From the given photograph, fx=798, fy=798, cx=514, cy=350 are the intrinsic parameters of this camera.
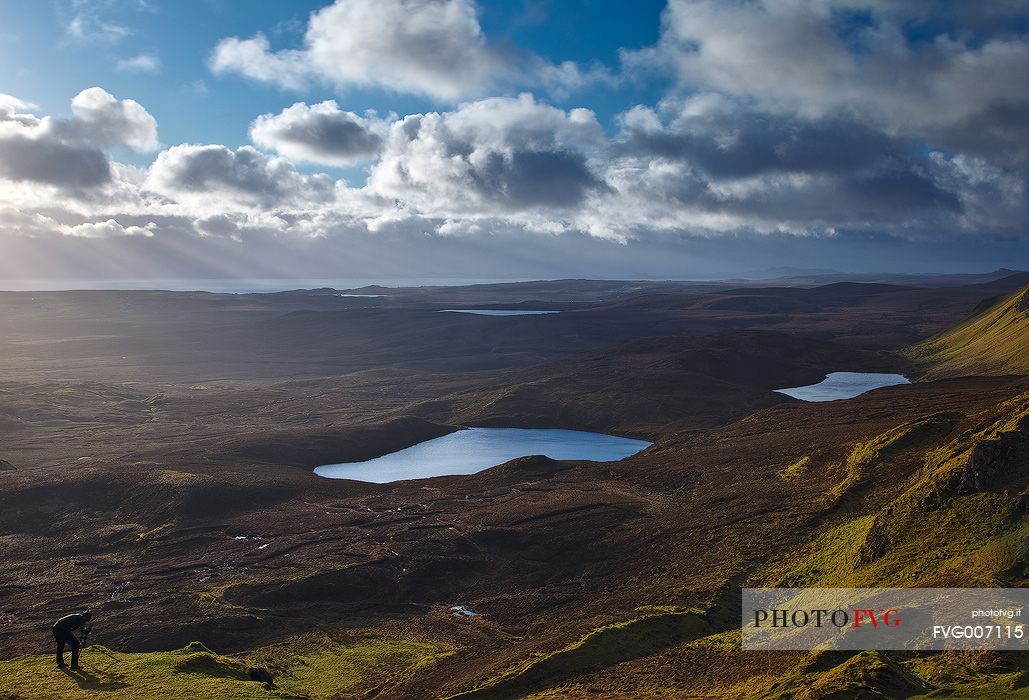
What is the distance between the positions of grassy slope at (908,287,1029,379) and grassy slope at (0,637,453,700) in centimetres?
8712

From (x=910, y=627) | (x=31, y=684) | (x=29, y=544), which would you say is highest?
(x=910, y=627)

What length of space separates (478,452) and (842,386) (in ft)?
192

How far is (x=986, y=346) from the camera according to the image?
368 ft

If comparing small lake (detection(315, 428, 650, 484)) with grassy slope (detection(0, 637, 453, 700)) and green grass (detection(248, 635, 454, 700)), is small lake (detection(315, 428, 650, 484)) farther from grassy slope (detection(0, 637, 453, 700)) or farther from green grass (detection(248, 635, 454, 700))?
grassy slope (detection(0, 637, 453, 700))

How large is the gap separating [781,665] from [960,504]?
11609 millimetres

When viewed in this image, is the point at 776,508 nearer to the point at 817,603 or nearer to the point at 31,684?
the point at 817,603

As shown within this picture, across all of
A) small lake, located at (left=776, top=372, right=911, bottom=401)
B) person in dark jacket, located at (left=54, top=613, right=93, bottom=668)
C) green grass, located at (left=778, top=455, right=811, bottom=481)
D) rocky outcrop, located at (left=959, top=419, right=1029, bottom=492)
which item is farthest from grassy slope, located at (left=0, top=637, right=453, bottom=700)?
small lake, located at (left=776, top=372, right=911, bottom=401)

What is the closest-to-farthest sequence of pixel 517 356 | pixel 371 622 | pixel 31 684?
pixel 31 684 → pixel 371 622 → pixel 517 356

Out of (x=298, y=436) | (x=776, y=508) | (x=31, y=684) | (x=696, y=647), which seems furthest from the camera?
(x=298, y=436)

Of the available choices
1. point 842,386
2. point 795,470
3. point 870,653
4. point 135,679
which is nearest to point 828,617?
point 870,653

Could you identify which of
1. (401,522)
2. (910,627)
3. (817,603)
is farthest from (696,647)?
(401,522)

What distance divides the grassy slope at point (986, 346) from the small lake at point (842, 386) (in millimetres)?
6103

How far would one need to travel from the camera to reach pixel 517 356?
171m

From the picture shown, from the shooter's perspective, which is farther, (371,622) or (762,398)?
(762,398)
